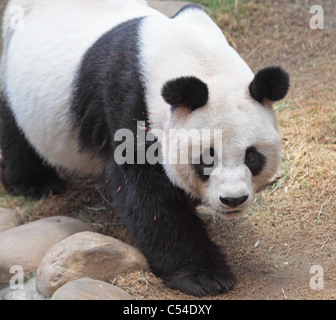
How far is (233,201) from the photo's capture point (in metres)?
3.48

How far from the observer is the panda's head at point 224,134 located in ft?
11.5

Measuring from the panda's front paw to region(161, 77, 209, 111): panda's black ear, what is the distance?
1.29 metres

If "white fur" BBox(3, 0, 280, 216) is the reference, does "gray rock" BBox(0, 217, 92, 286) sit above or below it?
below

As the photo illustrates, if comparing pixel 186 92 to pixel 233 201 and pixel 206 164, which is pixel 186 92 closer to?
pixel 206 164

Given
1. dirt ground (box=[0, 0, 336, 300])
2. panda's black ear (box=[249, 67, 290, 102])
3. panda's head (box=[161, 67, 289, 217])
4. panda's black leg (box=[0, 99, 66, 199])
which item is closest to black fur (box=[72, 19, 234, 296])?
dirt ground (box=[0, 0, 336, 300])

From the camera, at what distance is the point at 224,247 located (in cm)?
461

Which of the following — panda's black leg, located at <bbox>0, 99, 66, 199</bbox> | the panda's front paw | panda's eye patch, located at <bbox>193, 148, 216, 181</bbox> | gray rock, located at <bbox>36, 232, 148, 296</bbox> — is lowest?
panda's black leg, located at <bbox>0, 99, 66, 199</bbox>

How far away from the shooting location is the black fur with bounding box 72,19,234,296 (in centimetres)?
400

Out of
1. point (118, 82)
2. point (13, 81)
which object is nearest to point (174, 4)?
Result: point (13, 81)

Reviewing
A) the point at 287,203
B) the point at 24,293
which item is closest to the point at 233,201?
the point at 287,203

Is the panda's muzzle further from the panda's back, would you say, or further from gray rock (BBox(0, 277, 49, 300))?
gray rock (BBox(0, 277, 49, 300))

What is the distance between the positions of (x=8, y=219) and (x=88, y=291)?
1.77 metres

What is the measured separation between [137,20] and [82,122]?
0.99 m

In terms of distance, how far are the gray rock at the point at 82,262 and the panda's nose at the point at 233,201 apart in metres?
0.96
